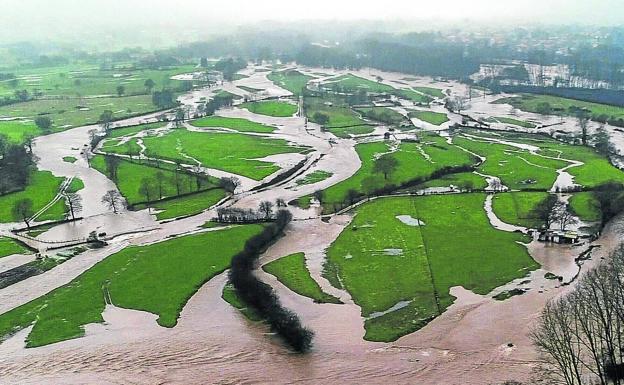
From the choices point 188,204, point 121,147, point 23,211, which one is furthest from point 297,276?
point 121,147

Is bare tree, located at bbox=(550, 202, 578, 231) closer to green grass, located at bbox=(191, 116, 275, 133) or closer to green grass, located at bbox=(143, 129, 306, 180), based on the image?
green grass, located at bbox=(143, 129, 306, 180)

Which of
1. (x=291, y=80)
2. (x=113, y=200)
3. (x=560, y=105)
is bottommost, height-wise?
(x=113, y=200)

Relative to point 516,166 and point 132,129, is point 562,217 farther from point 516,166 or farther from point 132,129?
point 132,129

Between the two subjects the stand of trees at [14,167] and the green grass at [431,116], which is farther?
the green grass at [431,116]

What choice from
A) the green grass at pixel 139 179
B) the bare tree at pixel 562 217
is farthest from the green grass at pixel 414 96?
the bare tree at pixel 562 217

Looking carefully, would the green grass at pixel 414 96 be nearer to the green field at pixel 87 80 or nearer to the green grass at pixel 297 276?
the green field at pixel 87 80

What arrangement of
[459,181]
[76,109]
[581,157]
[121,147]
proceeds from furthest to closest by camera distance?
[76,109]
[121,147]
[581,157]
[459,181]

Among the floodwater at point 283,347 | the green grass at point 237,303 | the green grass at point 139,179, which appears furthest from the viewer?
the green grass at point 139,179

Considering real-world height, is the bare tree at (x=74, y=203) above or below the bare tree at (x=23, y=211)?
below
